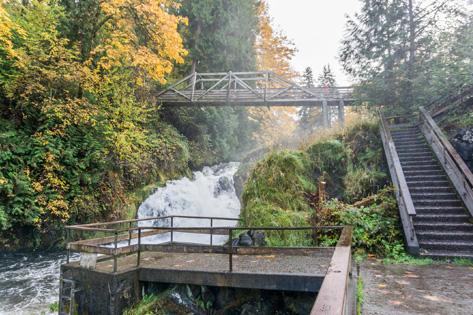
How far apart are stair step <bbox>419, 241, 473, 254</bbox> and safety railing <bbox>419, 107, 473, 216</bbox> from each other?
1081mm

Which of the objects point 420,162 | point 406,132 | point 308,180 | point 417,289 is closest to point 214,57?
point 406,132

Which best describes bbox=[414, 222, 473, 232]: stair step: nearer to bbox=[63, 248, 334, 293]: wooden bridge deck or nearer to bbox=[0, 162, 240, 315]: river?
bbox=[63, 248, 334, 293]: wooden bridge deck

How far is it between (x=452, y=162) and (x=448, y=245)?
290 centimetres

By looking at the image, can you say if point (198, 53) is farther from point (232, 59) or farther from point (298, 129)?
point (298, 129)

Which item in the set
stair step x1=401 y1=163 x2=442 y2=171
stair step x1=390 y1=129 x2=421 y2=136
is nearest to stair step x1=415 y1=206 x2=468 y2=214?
stair step x1=401 y1=163 x2=442 y2=171

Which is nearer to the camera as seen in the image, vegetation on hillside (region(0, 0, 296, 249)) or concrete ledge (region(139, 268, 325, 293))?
concrete ledge (region(139, 268, 325, 293))

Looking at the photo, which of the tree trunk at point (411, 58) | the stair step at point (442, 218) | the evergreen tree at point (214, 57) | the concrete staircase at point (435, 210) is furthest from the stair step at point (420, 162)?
the evergreen tree at point (214, 57)

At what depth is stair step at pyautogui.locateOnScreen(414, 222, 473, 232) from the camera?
22.7ft

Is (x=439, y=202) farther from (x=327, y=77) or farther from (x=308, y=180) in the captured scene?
(x=327, y=77)

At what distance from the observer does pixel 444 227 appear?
7.05 meters

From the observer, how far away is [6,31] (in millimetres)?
9742

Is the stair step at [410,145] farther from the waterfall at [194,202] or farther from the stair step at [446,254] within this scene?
the waterfall at [194,202]

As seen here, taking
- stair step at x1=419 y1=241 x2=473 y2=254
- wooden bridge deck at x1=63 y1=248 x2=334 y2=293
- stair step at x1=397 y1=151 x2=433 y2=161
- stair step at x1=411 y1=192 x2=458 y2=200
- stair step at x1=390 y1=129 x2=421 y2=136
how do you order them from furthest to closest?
stair step at x1=390 y1=129 x2=421 y2=136, stair step at x1=397 y1=151 x2=433 y2=161, stair step at x1=411 y1=192 x2=458 y2=200, stair step at x1=419 y1=241 x2=473 y2=254, wooden bridge deck at x1=63 y1=248 x2=334 y2=293

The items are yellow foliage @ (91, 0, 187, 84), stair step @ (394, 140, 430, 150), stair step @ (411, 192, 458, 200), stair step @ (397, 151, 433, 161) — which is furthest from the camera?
yellow foliage @ (91, 0, 187, 84)
